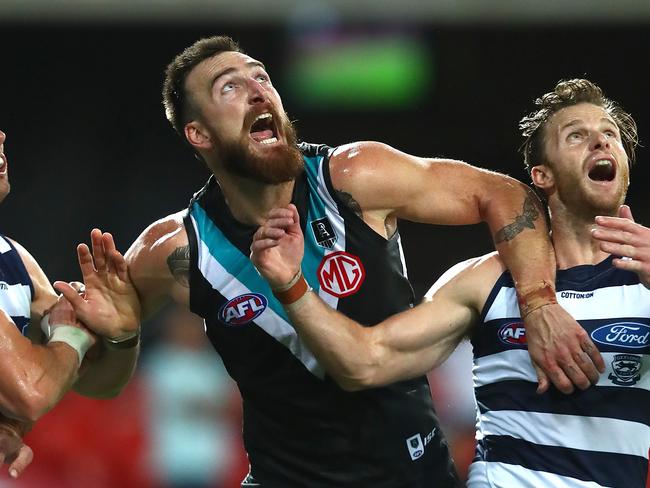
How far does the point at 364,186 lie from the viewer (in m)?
3.99

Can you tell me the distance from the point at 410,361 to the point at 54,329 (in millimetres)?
1359

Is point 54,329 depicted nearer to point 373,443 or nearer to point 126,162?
point 373,443

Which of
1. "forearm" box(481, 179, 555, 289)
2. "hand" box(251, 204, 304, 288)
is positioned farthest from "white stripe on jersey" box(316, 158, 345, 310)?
"forearm" box(481, 179, 555, 289)

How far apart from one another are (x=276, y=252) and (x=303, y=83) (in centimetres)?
877

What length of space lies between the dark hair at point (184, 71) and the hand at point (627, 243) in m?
1.68

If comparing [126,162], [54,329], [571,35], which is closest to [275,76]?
[126,162]

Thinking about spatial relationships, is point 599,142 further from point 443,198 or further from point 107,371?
point 107,371

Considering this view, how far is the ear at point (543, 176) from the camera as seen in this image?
3965 millimetres

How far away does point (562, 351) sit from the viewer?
354 cm

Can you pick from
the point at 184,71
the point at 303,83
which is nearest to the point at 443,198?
the point at 184,71

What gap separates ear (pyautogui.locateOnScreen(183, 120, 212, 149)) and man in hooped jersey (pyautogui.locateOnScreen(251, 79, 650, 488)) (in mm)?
816

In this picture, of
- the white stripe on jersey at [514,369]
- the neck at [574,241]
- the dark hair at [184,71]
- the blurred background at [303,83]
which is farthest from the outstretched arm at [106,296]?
the blurred background at [303,83]

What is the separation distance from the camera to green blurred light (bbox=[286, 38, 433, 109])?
39.8 feet

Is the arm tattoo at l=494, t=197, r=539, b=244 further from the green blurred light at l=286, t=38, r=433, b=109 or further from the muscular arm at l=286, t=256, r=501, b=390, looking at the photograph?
the green blurred light at l=286, t=38, r=433, b=109
